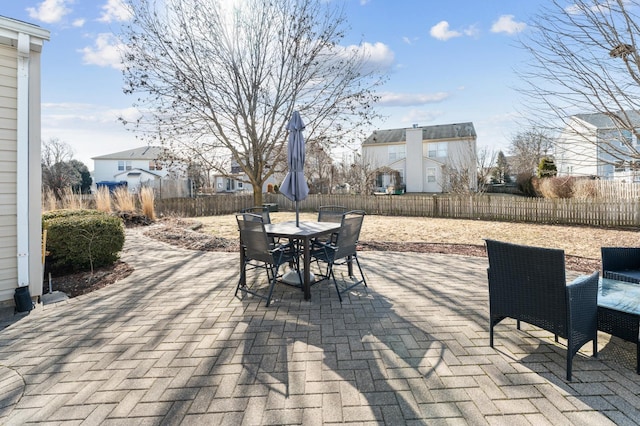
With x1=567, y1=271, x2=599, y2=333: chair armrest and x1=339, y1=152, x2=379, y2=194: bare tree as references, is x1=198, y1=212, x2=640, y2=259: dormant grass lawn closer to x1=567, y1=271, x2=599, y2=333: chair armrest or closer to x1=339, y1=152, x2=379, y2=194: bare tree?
x1=567, y1=271, x2=599, y2=333: chair armrest

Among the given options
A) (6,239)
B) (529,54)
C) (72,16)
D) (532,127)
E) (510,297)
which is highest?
(72,16)

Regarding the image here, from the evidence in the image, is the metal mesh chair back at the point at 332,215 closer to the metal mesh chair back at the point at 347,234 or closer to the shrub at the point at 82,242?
the metal mesh chair back at the point at 347,234

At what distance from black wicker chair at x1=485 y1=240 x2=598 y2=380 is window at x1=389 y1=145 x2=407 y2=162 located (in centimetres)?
2974

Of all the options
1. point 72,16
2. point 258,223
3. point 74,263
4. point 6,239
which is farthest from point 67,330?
point 72,16

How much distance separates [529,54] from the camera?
5152 mm

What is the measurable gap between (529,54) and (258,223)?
5.06 meters

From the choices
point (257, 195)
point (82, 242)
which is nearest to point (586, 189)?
point (257, 195)

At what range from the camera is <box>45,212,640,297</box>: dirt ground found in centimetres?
555

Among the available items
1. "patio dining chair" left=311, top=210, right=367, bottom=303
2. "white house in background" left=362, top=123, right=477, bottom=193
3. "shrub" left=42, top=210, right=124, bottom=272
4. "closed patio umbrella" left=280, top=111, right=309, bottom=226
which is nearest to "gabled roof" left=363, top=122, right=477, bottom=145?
"white house in background" left=362, top=123, right=477, bottom=193

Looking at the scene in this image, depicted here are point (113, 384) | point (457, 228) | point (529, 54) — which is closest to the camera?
point (113, 384)

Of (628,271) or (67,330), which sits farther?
(628,271)

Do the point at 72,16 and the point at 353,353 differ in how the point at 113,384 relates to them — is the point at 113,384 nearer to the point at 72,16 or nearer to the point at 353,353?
the point at 353,353

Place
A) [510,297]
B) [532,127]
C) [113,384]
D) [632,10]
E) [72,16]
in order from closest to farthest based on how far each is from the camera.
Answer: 1. [113,384]
2. [510,297]
3. [632,10]
4. [532,127]
5. [72,16]

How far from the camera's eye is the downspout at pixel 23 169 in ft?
13.2
